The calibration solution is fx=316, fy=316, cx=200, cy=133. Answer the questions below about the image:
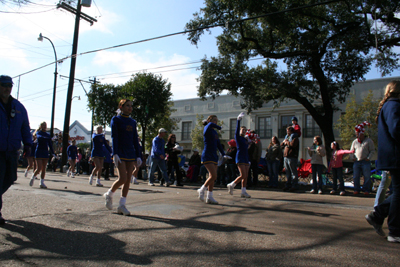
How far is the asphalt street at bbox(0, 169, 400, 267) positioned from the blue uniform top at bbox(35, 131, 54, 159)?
4.40 meters

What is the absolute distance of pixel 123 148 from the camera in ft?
17.4

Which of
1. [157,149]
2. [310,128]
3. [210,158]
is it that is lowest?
[210,158]

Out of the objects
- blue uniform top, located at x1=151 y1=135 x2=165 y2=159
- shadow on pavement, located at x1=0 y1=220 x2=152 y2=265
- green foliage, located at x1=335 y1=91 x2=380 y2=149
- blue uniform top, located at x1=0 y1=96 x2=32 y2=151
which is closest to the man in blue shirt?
blue uniform top, located at x1=151 y1=135 x2=165 y2=159

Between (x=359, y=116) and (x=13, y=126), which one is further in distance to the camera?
(x=359, y=116)

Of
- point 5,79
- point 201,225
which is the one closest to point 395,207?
point 201,225

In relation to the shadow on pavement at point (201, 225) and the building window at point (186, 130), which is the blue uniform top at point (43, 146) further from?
the building window at point (186, 130)

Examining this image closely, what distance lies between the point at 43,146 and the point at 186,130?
3900cm

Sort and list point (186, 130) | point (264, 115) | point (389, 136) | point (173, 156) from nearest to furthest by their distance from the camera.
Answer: point (389, 136), point (173, 156), point (264, 115), point (186, 130)

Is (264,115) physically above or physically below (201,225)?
above

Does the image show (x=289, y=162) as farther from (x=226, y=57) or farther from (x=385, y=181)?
(x=226, y=57)

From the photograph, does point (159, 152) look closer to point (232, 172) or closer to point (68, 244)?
point (232, 172)

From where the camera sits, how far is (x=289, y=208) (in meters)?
6.21

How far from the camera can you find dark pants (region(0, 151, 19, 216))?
4.13 meters

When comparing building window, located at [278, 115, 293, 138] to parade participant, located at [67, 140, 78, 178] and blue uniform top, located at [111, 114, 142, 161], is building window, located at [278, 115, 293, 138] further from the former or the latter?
blue uniform top, located at [111, 114, 142, 161]
